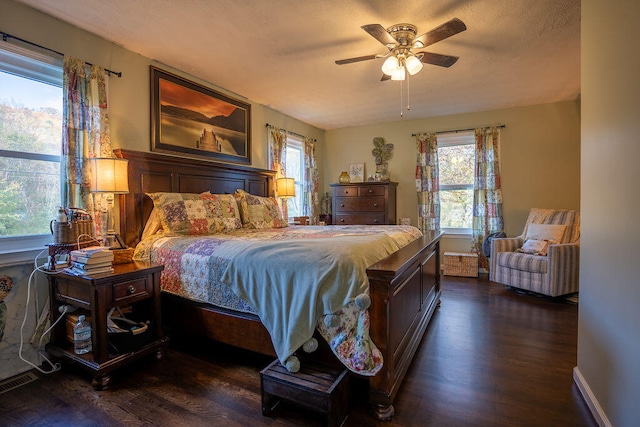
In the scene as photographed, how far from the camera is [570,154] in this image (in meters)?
4.52

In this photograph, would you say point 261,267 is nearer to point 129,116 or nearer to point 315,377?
point 315,377

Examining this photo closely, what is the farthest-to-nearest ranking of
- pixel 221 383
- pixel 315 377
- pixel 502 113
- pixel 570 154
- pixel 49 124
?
pixel 502 113, pixel 570 154, pixel 49 124, pixel 221 383, pixel 315 377

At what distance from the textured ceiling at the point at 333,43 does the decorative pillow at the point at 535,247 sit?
1.93 metres

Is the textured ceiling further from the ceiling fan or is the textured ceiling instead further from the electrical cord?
the electrical cord

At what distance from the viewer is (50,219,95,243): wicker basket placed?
2.15 metres

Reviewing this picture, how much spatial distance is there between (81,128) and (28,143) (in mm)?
345

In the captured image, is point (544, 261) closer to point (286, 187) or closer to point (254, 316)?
point (286, 187)

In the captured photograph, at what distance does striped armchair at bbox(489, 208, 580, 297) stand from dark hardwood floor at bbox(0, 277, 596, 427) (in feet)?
3.30

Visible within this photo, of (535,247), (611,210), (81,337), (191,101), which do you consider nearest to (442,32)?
(611,210)

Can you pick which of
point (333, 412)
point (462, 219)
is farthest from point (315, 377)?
point (462, 219)

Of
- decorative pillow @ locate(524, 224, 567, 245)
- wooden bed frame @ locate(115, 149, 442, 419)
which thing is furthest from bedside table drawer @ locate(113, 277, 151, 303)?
decorative pillow @ locate(524, 224, 567, 245)

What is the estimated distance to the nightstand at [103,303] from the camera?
1.94 meters

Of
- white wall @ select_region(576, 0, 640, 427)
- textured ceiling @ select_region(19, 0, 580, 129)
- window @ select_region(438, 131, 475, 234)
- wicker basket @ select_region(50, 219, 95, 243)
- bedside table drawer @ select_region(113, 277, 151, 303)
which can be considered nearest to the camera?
white wall @ select_region(576, 0, 640, 427)

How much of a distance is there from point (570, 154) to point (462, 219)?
1.71 metres
